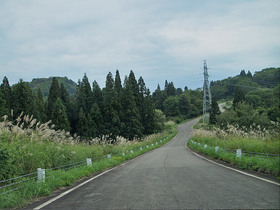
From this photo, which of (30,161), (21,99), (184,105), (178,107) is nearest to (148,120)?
(21,99)

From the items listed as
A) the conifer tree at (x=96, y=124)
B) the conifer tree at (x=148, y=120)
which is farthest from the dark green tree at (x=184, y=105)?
the conifer tree at (x=96, y=124)

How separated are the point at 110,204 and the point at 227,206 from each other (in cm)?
235

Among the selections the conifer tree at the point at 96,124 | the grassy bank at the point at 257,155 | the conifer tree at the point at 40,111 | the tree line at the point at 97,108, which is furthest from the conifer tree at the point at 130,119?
the grassy bank at the point at 257,155

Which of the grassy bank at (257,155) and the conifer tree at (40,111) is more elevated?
the conifer tree at (40,111)

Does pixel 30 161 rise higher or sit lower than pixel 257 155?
higher

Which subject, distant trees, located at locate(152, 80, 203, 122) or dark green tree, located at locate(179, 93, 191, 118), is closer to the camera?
distant trees, located at locate(152, 80, 203, 122)

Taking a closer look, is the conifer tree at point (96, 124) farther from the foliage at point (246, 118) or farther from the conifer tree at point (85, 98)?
the foliage at point (246, 118)

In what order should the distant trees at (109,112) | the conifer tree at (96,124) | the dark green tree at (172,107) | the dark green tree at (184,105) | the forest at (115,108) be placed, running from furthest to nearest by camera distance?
the dark green tree at (184,105)
the dark green tree at (172,107)
the conifer tree at (96,124)
the distant trees at (109,112)
the forest at (115,108)

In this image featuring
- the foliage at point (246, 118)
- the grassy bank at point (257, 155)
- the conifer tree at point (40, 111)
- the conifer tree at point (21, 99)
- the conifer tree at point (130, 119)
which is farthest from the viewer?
the conifer tree at point (130, 119)

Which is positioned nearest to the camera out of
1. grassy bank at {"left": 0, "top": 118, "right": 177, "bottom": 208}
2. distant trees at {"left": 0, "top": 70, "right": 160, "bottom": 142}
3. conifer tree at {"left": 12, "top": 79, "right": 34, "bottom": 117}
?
grassy bank at {"left": 0, "top": 118, "right": 177, "bottom": 208}

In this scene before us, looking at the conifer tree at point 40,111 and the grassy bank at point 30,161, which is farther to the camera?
the conifer tree at point 40,111

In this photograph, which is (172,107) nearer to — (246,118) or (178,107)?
(178,107)

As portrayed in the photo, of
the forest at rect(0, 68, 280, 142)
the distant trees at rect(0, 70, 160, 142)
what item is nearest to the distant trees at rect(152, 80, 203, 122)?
the forest at rect(0, 68, 280, 142)

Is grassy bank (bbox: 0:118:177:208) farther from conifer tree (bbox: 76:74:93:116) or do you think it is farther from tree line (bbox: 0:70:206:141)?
conifer tree (bbox: 76:74:93:116)
